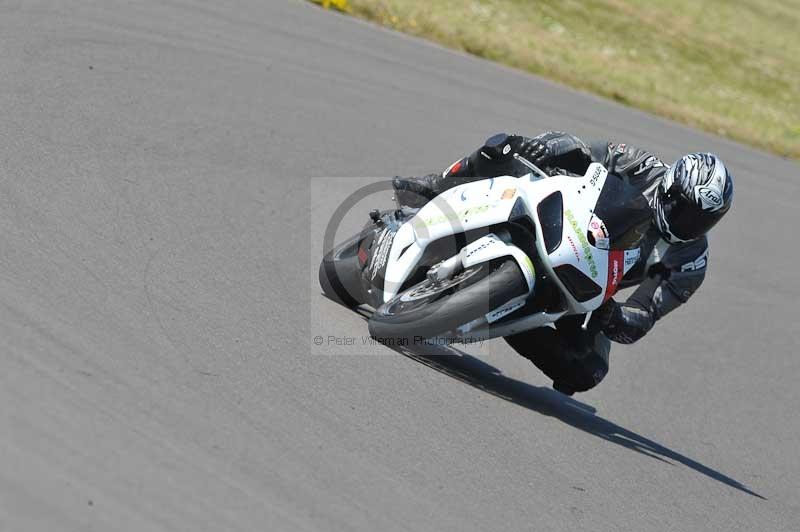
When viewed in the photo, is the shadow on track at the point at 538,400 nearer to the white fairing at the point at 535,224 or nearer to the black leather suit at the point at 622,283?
the black leather suit at the point at 622,283

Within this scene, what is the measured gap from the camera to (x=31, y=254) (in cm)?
543

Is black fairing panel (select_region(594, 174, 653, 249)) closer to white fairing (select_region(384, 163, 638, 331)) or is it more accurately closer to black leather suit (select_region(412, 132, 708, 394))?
white fairing (select_region(384, 163, 638, 331))

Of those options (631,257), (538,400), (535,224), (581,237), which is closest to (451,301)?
(535,224)

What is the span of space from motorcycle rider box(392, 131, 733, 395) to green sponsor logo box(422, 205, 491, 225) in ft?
1.29

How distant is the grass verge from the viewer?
→ 47.4 ft

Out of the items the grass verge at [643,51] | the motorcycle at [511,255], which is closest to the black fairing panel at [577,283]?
the motorcycle at [511,255]

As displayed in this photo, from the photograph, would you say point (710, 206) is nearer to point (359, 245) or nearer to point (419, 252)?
point (419, 252)

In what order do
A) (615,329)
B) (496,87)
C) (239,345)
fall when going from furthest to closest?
1. (496,87)
2. (615,329)
3. (239,345)

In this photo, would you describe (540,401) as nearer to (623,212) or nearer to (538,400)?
(538,400)

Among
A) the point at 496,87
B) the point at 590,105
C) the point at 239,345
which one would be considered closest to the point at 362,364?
the point at 239,345

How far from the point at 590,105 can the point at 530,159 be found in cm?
762

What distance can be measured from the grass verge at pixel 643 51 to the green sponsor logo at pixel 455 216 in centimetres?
735

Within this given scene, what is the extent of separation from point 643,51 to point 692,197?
13107 millimetres

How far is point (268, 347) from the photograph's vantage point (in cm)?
541
